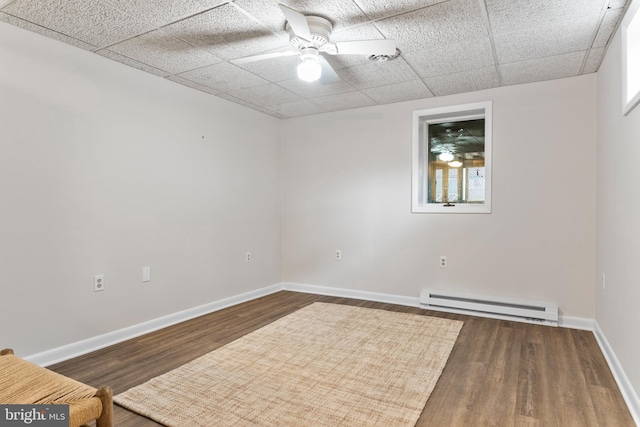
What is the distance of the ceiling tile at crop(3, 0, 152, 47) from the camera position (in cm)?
220

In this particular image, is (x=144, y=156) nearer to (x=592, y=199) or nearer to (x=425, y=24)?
(x=425, y=24)

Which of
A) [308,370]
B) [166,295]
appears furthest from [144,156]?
[308,370]

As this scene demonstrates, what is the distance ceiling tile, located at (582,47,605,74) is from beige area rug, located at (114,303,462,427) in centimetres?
255

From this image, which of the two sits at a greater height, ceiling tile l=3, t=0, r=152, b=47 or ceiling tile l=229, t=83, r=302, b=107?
ceiling tile l=229, t=83, r=302, b=107

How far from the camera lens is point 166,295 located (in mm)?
3473

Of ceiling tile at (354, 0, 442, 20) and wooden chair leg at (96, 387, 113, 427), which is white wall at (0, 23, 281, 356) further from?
ceiling tile at (354, 0, 442, 20)

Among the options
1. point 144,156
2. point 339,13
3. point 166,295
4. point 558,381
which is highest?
point 339,13

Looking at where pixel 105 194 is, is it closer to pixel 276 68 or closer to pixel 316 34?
pixel 276 68

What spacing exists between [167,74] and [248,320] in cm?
247

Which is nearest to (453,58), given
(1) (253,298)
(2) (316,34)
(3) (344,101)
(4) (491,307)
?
(2) (316,34)

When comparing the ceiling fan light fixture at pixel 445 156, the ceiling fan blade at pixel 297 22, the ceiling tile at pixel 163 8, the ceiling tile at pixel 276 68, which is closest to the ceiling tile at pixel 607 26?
the ceiling fan light fixture at pixel 445 156

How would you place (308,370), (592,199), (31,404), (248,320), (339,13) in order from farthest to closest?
(248,320) → (592,199) → (308,370) → (339,13) → (31,404)

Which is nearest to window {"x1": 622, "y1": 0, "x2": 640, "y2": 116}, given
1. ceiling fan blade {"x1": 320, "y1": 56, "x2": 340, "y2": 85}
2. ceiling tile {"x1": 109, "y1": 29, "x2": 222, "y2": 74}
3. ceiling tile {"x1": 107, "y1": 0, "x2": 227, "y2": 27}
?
ceiling fan blade {"x1": 320, "y1": 56, "x2": 340, "y2": 85}

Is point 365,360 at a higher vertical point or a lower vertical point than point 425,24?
lower
